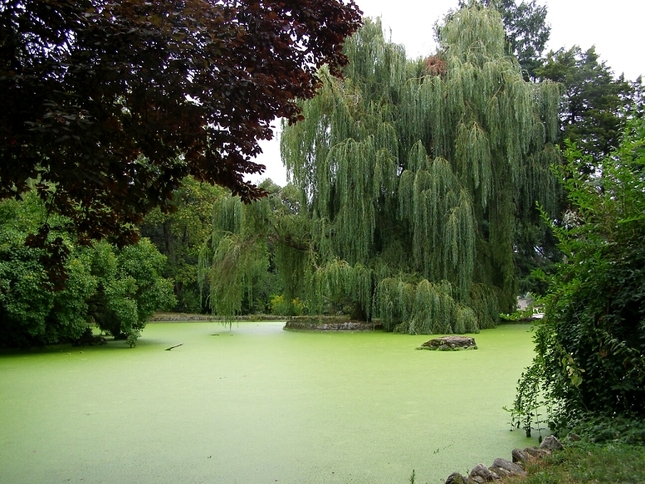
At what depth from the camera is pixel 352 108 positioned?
1129cm

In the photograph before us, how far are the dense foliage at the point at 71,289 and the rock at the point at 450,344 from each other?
4467 mm

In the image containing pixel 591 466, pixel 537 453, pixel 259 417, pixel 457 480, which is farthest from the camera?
pixel 259 417

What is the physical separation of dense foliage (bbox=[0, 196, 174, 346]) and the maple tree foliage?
5.12 m

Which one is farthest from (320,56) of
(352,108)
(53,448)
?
(352,108)

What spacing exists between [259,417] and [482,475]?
1.97 m

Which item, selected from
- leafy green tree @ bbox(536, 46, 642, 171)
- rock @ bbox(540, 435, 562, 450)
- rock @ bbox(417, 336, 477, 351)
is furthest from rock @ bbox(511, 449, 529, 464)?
leafy green tree @ bbox(536, 46, 642, 171)

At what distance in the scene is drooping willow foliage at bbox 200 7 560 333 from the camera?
10578mm

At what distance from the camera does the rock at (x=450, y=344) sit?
794 cm

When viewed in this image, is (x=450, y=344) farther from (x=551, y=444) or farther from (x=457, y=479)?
(x=457, y=479)

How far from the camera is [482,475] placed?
2574 millimetres

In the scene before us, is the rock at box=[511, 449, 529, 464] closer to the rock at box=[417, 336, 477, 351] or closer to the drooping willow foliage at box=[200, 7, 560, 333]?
the rock at box=[417, 336, 477, 351]

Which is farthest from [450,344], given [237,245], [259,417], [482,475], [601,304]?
[482,475]

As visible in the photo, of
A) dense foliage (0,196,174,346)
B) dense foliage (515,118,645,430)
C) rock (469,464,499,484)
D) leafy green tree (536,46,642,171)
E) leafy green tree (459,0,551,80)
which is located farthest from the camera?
leafy green tree (459,0,551,80)

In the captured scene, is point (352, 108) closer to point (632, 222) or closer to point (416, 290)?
point (416, 290)
